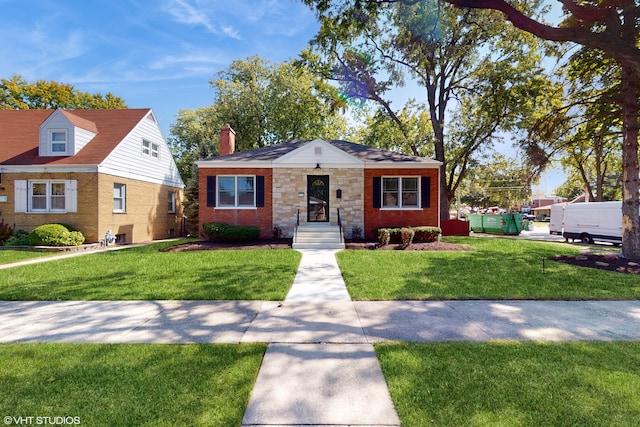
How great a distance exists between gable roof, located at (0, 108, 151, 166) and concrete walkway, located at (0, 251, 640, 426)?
11.9m

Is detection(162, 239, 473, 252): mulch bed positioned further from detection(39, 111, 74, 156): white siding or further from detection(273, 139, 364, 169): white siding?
detection(39, 111, 74, 156): white siding

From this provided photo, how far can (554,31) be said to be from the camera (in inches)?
269

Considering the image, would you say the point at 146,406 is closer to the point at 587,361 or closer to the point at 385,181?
the point at 587,361

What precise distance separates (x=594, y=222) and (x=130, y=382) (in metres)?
21.6

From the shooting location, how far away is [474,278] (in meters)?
7.12

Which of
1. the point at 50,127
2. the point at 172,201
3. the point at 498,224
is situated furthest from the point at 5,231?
the point at 498,224

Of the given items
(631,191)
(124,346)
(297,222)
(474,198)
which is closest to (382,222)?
(297,222)

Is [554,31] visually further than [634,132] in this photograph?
No

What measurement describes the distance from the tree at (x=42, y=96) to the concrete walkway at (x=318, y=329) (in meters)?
30.7

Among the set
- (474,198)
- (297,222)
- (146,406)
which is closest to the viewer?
(146,406)

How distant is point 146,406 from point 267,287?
3.85m

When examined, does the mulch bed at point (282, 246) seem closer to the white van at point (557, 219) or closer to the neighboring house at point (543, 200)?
the white van at point (557, 219)

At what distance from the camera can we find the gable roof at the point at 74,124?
14.2 meters

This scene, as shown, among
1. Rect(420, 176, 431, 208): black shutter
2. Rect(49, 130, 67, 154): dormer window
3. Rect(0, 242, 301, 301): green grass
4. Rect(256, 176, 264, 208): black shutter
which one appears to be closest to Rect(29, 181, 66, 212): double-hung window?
Rect(49, 130, 67, 154): dormer window
